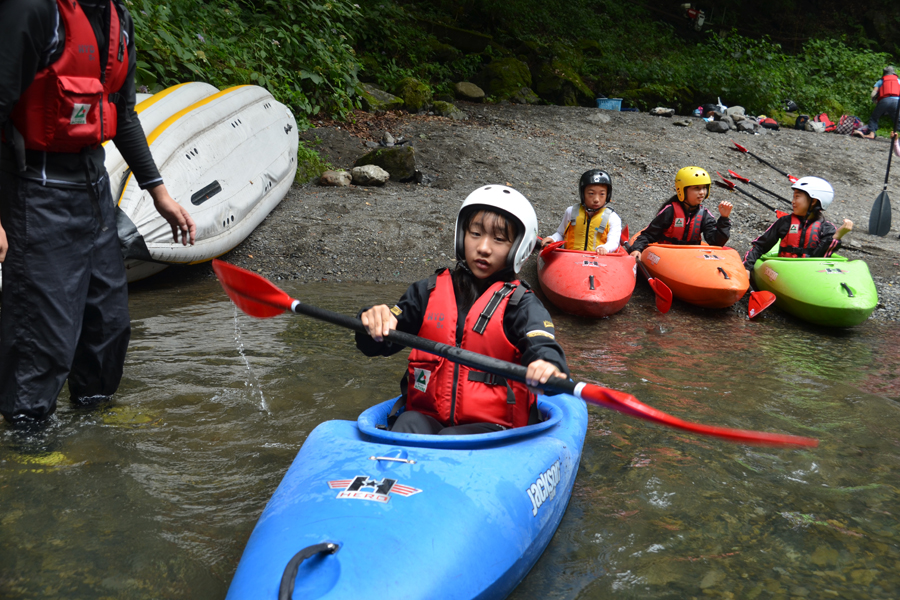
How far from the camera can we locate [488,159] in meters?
8.30

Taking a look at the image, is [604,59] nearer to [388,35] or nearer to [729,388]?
[388,35]

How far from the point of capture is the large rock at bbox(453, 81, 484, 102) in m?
11.4

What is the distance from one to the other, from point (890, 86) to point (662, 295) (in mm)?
10296

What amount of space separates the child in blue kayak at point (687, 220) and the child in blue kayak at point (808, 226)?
0.56 m

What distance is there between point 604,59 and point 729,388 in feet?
38.2

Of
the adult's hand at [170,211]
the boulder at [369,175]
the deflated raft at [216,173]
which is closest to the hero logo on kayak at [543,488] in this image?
the adult's hand at [170,211]

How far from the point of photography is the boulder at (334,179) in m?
→ 7.13

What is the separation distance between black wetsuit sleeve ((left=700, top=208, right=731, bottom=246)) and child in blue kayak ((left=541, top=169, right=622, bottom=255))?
0.92 m

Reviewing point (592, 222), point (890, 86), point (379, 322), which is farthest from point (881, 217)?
point (379, 322)

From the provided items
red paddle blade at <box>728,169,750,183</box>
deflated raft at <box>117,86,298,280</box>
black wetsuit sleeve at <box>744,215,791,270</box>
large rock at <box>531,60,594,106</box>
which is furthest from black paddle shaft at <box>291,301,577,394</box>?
large rock at <box>531,60,594,106</box>

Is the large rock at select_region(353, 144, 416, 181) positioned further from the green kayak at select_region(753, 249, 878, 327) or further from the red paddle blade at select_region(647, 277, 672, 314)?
the green kayak at select_region(753, 249, 878, 327)

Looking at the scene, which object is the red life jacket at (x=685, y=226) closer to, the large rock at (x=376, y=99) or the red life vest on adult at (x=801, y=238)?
the red life vest on adult at (x=801, y=238)

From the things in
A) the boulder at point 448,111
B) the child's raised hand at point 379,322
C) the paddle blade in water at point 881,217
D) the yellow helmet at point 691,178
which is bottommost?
the child's raised hand at point 379,322

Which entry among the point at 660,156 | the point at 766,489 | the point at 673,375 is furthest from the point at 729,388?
the point at 660,156
